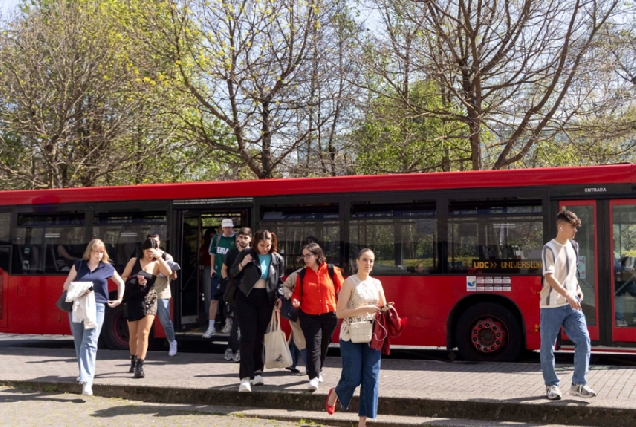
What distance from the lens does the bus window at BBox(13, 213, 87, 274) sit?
543 inches

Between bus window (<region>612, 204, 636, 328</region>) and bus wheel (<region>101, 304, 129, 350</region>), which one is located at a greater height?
bus window (<region>612, 204, 636, 328</region>)

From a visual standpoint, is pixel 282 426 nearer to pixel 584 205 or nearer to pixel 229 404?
pixel 229 404

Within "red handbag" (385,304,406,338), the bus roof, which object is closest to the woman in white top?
"red handbag" (385,304,406,338)

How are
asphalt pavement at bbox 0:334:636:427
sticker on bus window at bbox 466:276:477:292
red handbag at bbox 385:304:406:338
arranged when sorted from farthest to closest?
1. sticker on bus window at bbox 466:276:477:292
2. asphalt pavement at bbox 0:334:636:427
3. red handbag at bbox 385:304:406:338

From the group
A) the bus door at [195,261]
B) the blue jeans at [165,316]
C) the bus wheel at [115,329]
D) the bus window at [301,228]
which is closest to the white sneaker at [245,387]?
the blue jeans at [165,316]

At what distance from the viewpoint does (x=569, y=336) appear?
26.3 feet

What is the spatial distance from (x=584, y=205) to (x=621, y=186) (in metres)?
0.53

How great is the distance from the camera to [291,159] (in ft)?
75.7

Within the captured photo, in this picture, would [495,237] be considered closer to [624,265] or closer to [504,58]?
[624,265]

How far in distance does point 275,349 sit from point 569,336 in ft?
10.4

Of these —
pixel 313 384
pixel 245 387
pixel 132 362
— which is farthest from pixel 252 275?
pixel 132 362

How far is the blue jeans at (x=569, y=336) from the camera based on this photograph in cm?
784

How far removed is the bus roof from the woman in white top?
4631mm

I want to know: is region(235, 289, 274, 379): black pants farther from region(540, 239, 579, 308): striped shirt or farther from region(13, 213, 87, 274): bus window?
region(13, 213, 87, 274): bus window
